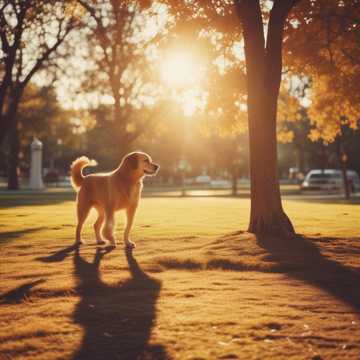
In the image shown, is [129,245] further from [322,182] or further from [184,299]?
[322,182]

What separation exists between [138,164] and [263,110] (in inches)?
127

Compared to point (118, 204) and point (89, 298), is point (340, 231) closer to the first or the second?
point (118, 204)

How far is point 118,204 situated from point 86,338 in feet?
18.9

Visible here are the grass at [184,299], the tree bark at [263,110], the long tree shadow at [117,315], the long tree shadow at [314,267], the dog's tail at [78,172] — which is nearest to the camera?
the long tree shadow at [117,315]

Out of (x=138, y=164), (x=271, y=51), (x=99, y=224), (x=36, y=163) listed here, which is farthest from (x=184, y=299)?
(x=36, y=163)

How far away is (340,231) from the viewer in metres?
13.4

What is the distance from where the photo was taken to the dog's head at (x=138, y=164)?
10.3 m

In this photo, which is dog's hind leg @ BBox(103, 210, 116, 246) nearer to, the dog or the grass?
the dog

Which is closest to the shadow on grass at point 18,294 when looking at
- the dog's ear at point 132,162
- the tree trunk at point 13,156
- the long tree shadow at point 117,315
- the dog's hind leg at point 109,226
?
the long tree shadow at point 117,315

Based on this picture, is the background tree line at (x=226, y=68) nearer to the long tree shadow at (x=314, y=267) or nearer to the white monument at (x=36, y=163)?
the long tree shadow at (x=314, y=267)

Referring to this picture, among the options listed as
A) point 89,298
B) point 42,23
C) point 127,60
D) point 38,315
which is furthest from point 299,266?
point 127,60

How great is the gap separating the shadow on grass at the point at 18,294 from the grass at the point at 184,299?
11 mm

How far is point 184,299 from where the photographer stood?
6.09 meters

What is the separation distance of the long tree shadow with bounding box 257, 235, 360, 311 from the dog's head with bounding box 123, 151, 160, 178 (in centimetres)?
256
